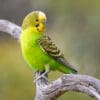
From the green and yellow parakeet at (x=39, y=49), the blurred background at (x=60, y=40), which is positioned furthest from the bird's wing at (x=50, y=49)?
the blurred background at (x=60, y=40)

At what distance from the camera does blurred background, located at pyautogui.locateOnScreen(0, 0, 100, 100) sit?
4.20 m

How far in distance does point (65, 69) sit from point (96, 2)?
1854mm

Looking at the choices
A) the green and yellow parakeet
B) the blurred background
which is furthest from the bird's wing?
the blurred background

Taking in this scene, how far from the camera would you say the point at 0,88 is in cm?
434

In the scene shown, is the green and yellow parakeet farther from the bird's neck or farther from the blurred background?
the blurred background

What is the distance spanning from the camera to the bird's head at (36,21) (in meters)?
2.54

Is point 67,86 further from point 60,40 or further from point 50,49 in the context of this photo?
point 60,40

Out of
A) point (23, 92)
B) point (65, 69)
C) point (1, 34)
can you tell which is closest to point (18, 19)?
point (1, 34)

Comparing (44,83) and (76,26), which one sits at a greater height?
(76,26)

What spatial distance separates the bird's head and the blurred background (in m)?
1.53

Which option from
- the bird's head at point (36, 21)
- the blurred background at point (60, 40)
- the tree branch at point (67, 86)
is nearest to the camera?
the tree branch at point (67, 86)

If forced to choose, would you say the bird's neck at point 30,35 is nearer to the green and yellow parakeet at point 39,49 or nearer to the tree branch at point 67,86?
the green and yellow parakeet at point 39,49

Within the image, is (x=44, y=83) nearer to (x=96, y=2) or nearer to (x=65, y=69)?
(x=65, y=69)

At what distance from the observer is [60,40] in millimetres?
4359
